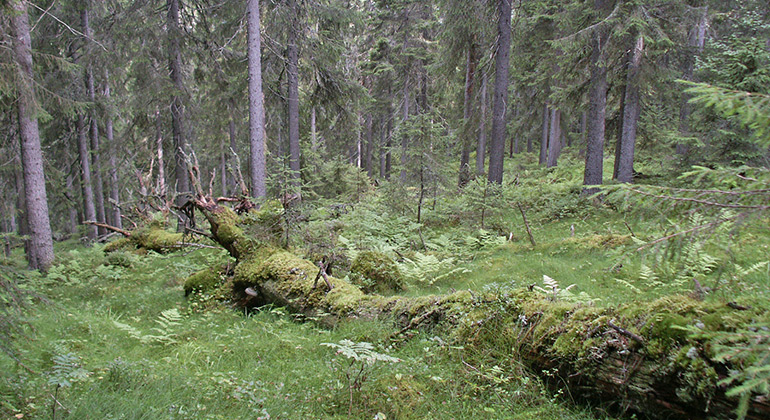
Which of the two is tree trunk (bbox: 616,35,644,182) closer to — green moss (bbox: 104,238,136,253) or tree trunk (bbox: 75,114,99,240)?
green moss (bbox: 104,238,136,253)

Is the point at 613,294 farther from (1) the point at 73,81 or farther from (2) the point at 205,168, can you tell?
(2) the point at 205,168

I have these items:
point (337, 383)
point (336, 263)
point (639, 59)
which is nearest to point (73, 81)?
point (336, 263)

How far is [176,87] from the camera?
44.5 feet

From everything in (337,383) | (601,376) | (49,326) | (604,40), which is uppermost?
(604,40)

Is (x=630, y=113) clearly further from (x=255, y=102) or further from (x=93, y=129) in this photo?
(x=93, y=129)

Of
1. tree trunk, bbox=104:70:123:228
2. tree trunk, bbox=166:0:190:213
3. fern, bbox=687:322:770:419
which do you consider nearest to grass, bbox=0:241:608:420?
fern, bbox=687:322:770:419

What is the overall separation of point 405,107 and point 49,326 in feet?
67.0

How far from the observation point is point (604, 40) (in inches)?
487

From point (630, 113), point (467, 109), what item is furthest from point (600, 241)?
point (467, 109)

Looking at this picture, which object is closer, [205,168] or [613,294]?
[613,294]

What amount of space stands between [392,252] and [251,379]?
17.5 feet

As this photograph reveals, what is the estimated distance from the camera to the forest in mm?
2562

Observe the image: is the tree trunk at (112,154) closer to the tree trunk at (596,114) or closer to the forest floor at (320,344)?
the forest floor at (320,344)

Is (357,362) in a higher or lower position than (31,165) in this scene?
lower
